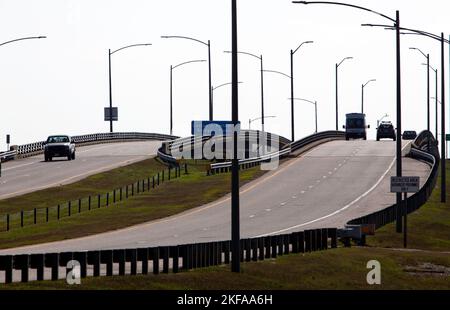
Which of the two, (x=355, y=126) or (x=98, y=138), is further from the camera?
(x=355, y=126)

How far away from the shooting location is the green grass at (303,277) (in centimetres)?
3300

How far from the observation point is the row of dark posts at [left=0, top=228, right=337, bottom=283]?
32.7 metres

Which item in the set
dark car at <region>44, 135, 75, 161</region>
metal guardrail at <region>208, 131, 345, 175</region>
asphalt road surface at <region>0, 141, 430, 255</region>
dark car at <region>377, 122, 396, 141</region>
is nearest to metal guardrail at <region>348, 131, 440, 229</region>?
asphalt road surface at <region>0, 141, 430, 255</region>

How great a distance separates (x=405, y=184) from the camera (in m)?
52.5

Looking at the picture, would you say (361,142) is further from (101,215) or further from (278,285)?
(278,285)

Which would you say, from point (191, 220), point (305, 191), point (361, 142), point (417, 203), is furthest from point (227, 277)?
point (361, 142)

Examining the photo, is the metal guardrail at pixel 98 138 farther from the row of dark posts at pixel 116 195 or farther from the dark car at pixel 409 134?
the dark car at pixel 409 134

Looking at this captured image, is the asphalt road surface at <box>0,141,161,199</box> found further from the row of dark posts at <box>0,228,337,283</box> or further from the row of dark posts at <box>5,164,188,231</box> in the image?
the row of dark posts at <box>0,228,337,283</box>

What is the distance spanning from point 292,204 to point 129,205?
8.52 m

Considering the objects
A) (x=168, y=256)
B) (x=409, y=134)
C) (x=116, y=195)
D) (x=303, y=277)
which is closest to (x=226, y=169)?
(x=116, y=195)

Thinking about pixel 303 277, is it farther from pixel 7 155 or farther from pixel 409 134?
pixel 409 134

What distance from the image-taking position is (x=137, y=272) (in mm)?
36375

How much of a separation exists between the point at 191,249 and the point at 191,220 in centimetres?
2548

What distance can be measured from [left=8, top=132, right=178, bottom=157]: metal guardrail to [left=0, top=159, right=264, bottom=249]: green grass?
1717cm
